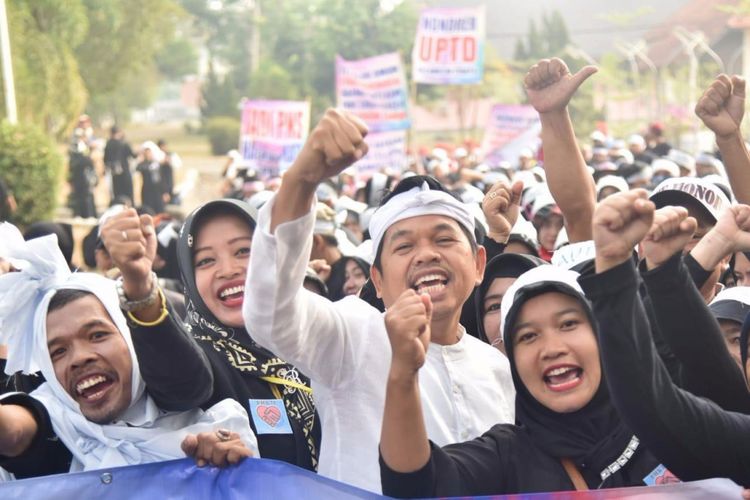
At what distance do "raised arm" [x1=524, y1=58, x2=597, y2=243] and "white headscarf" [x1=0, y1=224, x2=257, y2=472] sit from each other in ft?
4.51

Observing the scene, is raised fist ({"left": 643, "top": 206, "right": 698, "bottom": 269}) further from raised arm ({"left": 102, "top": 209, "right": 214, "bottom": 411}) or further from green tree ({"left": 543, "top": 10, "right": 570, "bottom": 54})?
green tree ({"left": 543, "top": 10, "right": 570, "bottom": 54})

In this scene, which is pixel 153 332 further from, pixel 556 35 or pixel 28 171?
pixel 556 35

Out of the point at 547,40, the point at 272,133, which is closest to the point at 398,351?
the point at 272,133

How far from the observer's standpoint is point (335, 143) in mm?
3129

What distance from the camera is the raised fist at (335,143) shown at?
10.2 ft

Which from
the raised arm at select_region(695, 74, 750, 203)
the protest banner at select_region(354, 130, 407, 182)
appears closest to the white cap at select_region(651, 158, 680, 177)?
the protest banner at select_region(354, 130, 407, 182)

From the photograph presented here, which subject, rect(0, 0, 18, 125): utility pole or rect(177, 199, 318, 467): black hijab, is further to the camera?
rect(0, 0, 18, 125): utility pole

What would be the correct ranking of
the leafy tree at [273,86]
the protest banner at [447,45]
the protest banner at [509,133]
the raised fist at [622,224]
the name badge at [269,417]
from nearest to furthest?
the raised fist at [622,224]
the name badge at [269,417]
the protest banner at [509,133]
the protest banner at [447,45]
the leafy tree at [273,86]

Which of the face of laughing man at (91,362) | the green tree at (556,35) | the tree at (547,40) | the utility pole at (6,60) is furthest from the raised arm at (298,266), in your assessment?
the green tree at (556,35)

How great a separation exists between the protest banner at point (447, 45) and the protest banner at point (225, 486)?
61.8 feet

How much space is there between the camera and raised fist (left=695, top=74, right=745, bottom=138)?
4.84 metres

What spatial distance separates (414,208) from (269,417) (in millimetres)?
767

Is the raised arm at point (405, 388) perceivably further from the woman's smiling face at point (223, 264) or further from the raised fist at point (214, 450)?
the woman's smiling face at point (223, 264)

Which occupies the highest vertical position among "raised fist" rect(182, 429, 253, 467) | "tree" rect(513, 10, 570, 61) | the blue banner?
"raised fist" rect(182, 429, 253, 467)
